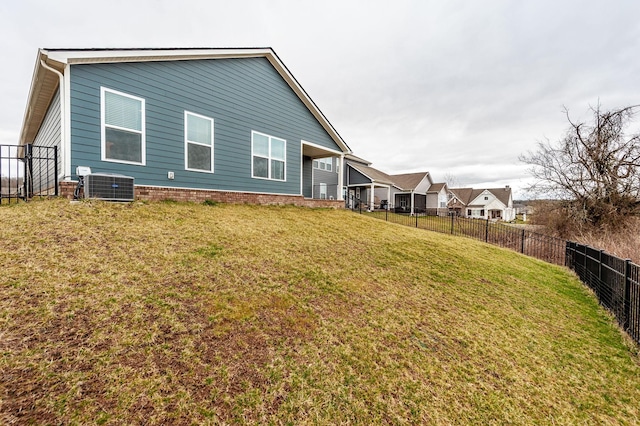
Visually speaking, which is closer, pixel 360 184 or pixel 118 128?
pixel 118 128

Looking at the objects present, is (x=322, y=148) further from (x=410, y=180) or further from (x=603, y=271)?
(x=410, y=180)

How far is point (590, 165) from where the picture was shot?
47.5ft

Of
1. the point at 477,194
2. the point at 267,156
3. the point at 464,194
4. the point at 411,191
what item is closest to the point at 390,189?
the point at 411,191

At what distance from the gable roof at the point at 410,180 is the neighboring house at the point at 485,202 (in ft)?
44.7

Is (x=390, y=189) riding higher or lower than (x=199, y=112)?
lower

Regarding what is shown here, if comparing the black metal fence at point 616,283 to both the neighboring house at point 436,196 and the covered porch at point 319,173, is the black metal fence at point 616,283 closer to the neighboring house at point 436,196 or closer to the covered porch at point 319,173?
the covered porch at point 319,173

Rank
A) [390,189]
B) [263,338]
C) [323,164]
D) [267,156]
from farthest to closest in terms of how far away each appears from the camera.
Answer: [390,189] → [323,164] → [267,156] → [263,338]

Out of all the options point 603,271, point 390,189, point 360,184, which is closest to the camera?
point 603,271

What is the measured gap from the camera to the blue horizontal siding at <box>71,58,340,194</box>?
6.36 metres

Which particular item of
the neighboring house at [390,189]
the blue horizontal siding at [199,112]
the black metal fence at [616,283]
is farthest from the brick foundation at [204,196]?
the neighboring house at [390,189]

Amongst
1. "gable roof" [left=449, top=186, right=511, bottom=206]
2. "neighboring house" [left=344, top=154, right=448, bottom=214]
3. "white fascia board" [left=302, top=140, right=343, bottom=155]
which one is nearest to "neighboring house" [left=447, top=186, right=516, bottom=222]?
"gable roof" [left=449, top=186, right=511, bottom=206]

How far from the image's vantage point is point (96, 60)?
251 inches

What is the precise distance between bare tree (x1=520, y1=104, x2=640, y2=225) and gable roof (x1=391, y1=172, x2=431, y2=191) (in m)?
13.9

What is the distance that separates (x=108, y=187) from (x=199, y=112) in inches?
146
